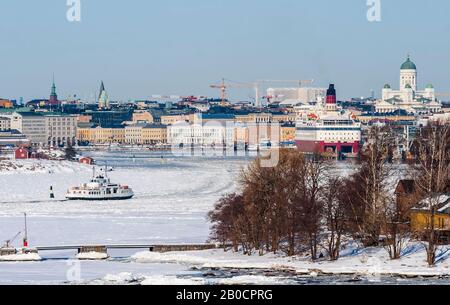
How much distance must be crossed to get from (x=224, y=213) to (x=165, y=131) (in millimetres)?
58996

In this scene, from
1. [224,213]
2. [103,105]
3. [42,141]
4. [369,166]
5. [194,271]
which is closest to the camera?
[194,271]

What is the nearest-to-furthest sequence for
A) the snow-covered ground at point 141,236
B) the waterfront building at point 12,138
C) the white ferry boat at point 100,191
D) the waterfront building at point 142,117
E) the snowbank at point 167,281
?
the snowbank at point 167,281 < the snow-covered ground at point 141,236 < the white ferry boat at point 100,191 < the waterfront building at point 12,138 < the waterfront building at point 142,117

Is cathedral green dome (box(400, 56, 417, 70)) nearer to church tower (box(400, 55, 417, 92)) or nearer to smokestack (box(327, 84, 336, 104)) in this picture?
church tower (box(400, 55, 417, 92))

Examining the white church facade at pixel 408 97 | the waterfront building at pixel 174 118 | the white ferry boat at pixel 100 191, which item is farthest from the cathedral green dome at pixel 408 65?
the white ferry boat at pixel 100 191

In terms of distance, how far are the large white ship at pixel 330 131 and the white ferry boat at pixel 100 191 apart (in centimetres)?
2444

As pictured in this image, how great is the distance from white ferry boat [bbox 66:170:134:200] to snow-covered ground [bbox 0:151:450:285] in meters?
0.27

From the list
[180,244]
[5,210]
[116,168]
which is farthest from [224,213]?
[116,168]

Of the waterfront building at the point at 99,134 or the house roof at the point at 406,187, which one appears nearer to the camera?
the house roof at the point at 406,187

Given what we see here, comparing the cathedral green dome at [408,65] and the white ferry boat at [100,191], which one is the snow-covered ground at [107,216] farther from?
the cathedral green dome at [408,65]

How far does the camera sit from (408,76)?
86.8 m

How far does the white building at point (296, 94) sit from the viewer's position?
7756 centimetres

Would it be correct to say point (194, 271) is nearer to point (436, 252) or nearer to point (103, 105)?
point (436, 252)

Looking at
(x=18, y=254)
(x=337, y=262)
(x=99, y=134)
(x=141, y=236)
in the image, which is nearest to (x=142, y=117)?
(x=99, y=134)
